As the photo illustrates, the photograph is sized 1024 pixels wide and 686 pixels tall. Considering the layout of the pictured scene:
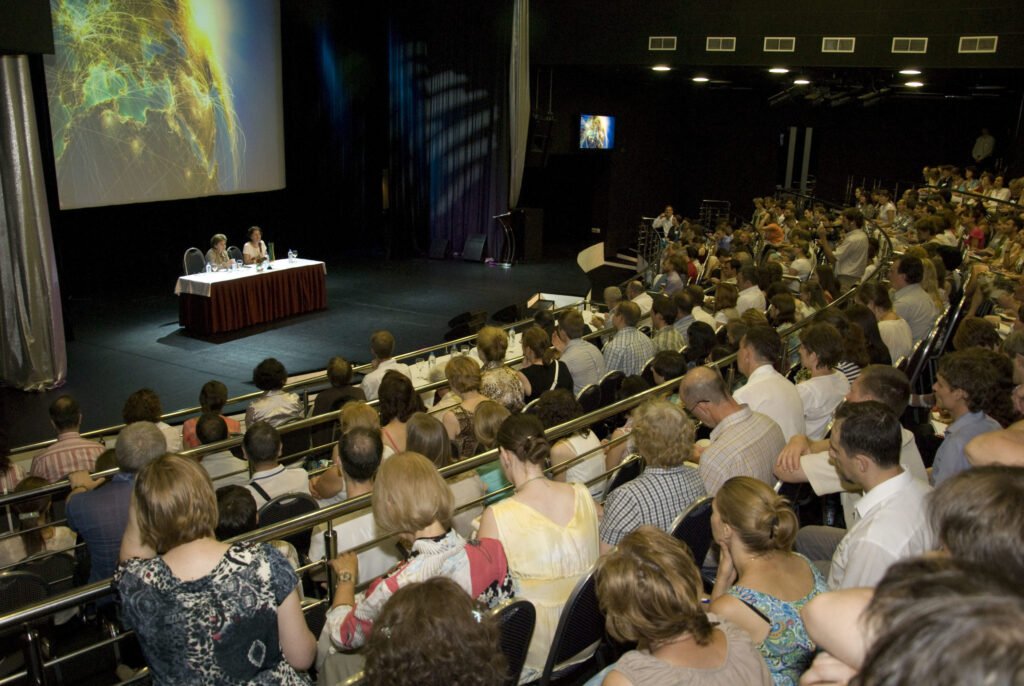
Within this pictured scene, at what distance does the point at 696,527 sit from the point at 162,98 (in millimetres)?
11072

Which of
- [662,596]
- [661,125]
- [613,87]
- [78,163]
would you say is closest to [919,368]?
[662,596]

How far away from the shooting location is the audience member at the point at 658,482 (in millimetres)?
3002

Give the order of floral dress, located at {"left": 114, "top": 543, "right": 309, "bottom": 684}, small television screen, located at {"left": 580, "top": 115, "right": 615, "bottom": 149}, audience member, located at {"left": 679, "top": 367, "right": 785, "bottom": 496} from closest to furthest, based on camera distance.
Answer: floral dress, located at {"left": 114, "top": 543, "right": 309, "bottom": 684}
audience member, located at {"left": 679, "top": 367, "right": 785, "bottom": 496}
small television screen, located at {"left": 580, "top": 115, "right": 615, "bottom": 149}

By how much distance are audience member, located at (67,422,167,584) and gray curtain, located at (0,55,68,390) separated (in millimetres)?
6459

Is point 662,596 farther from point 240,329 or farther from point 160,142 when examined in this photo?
point 160,142

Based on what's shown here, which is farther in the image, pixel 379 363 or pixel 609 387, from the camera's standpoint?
pixel 379 363

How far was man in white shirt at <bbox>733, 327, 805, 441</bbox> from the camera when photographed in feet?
13.0

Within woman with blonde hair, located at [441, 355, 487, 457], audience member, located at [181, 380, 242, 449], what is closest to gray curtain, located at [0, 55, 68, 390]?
audience member, located at [181, 380, 242, 449]

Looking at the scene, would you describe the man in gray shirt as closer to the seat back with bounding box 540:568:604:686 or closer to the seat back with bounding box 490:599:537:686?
the seat back with bounding box 540:568:604:686

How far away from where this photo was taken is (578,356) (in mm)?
5852

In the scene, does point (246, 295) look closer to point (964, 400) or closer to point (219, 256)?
point (219, 256)

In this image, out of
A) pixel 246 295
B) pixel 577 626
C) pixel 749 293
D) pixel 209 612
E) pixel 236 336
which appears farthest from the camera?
pixel 246 295

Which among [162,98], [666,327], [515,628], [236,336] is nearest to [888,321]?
[666,327]

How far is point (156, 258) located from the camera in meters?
14.5
